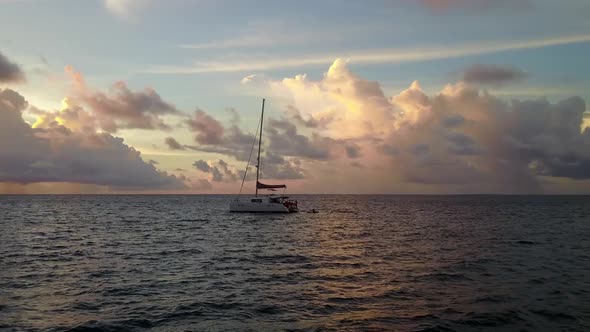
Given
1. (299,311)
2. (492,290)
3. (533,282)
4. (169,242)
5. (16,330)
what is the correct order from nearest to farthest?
1. (16,330)
2. (299,311)
3. (492,290)
4. (533,282)
5. (169,242)

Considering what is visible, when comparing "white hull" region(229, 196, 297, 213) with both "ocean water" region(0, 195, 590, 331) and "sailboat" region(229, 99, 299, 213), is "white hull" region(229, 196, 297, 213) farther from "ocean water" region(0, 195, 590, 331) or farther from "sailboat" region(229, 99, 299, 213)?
"ocean water" region(0, 195, 590, 331)

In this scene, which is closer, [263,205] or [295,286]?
[295,286]

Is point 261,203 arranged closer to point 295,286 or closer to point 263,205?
point 263,205

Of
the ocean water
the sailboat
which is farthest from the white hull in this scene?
the ocean water

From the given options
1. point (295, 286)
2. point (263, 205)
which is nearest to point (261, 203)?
point (263, 205)

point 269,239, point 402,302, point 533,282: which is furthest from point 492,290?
point 269,239

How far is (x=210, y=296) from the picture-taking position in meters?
22.2

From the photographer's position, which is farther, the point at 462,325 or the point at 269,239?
the point at 269,239

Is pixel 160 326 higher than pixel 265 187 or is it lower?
lower

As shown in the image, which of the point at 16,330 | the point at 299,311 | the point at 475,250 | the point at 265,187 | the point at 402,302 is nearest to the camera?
the point at 16,330

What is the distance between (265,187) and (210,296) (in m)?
65.3

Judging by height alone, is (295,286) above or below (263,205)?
below

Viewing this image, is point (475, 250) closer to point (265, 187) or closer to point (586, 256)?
point (586, 256)

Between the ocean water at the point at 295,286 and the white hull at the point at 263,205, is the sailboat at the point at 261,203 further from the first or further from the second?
the ocean water at the point at 295,286
